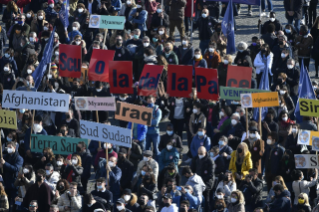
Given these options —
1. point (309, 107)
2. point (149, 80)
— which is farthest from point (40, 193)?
point (309, 107)

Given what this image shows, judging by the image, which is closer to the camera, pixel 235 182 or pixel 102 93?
pixel 235 182

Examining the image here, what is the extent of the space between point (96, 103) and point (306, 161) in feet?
15.7

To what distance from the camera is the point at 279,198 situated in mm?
16891

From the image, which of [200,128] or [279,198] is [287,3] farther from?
[279,198]

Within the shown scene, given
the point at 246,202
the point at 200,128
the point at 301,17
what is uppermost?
the point at 301,17

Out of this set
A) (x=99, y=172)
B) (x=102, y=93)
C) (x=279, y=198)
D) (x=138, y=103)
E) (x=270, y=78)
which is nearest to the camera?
(x=279, y=198)

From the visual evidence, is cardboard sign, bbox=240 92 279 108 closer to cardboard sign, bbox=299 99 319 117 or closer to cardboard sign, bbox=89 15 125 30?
cardboard sign, bbox=299 99 319 117

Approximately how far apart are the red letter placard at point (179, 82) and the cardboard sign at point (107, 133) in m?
3.31

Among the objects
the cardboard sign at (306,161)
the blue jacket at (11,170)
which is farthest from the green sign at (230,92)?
the blue jacket at (11,170)

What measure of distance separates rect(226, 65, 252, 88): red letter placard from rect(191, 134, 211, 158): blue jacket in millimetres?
→ 1955

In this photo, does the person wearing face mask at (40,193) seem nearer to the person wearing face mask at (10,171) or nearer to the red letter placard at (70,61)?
the person wearing face mask at (10,171)

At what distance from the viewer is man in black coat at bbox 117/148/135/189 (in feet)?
59.7

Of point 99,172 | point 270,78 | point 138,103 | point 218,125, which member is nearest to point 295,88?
point 270,78

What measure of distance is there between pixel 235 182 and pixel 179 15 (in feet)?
29.8
